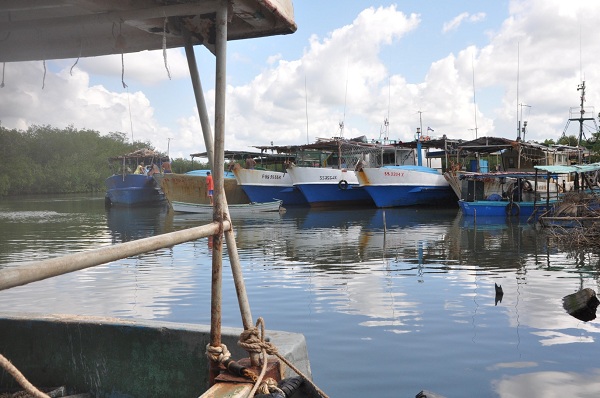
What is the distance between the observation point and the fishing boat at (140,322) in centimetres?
273

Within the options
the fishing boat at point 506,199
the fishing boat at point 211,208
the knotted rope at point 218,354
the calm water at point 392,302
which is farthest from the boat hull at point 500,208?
the knotted rope at point 218,354

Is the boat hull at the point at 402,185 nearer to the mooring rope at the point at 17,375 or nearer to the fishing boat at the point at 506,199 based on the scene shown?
the fishing boat at the point at 506,199

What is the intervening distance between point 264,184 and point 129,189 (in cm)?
985

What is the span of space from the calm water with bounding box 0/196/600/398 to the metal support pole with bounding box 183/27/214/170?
3.07 m

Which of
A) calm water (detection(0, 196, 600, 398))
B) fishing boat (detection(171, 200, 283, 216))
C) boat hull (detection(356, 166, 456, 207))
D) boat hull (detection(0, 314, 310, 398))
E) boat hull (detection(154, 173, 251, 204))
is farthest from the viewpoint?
boat hull (detection(154, 173, 251, 204))

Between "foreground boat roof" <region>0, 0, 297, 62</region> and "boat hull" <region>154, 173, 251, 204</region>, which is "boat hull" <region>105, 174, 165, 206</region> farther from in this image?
"foreground boat roof" <region>0, 0, 297, 62</region>

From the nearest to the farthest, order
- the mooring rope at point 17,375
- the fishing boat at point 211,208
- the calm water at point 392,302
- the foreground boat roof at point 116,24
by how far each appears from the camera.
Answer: the mooring rope at point 17,375 < the foreground boat roof at point 116,24 < the calm water at point 392,302 < the fishing boat at point 211,208

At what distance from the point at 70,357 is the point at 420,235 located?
16.0 meters

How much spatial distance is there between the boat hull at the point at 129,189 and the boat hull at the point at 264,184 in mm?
7685

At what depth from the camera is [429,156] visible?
36.1 metres

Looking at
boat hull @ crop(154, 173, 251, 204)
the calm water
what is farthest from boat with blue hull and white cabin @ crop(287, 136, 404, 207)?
the calm water

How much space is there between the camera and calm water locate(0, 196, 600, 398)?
5562 mm

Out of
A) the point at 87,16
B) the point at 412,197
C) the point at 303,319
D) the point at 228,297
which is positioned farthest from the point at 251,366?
the point at 412,197

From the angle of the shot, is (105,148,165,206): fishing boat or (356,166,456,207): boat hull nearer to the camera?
(356,166,456,207): boat hull
